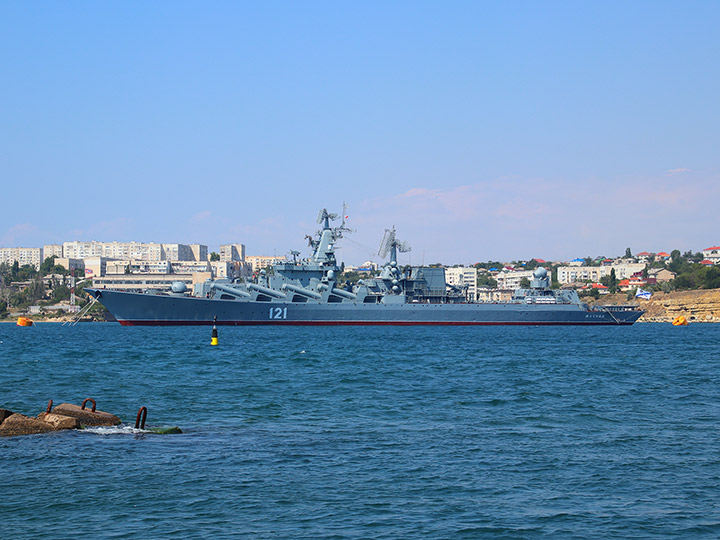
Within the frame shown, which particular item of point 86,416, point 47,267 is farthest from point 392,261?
point 47,267

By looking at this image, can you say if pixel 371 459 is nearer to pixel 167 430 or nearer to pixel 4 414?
pixel 167 430

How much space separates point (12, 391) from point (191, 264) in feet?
558

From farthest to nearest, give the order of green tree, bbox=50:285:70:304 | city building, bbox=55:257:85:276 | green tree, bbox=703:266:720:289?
city building, bbox=55:257:85:276, green tree, bbox=50:285:70:304, green tree, bbox=703:266:720:289

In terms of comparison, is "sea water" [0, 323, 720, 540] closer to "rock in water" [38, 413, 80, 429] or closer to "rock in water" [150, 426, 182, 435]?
"rock in water" [150, 426, 182, 435]

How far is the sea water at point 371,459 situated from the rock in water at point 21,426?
0.36 m

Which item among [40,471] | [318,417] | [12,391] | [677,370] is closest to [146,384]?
[12,391]

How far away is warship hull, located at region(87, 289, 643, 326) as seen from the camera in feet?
216

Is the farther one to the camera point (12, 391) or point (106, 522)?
point (12, 391)

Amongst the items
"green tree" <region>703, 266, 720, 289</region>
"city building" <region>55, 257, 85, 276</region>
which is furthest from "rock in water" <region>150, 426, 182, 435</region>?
"city building" <region>55, 257, 85, 276</region>

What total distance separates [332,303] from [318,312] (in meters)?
1.56

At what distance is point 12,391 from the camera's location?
75.1 feet

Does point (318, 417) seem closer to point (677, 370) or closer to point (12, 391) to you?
point (12, 391)

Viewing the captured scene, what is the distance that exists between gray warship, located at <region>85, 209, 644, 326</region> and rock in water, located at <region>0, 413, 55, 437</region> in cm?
4994

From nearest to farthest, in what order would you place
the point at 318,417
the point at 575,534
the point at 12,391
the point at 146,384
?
1. the point at 575,534
2. the point at 318,417
3. the point at 12,391
4. the point at 146,384
